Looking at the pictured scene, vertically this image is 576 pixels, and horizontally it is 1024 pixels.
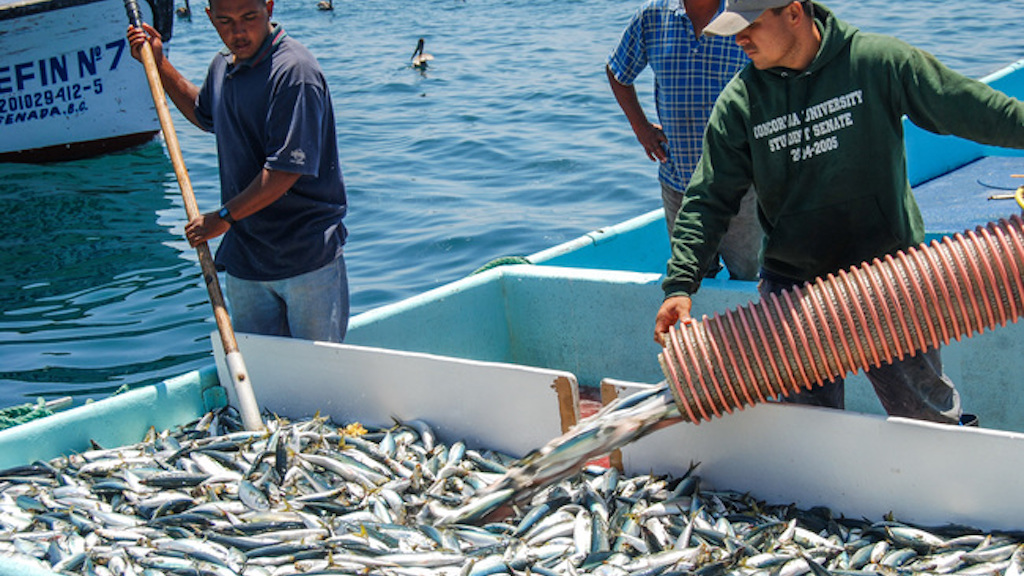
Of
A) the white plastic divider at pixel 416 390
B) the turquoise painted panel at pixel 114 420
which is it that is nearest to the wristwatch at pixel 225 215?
the white plastic divider at pixel 416 390

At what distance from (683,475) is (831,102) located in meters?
1.56

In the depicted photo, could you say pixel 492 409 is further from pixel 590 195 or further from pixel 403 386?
pixel 590 195

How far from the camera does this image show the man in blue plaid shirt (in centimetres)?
521

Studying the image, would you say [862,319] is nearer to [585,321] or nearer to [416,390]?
[416,390]

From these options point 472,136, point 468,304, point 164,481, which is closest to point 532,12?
point 472,136

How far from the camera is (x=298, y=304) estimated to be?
506 centimetres

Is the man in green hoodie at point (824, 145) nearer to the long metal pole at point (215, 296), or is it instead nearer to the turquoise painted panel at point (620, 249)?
the long metal pole at point (215, 296)

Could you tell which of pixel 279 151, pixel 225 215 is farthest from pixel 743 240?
pixel 225 215

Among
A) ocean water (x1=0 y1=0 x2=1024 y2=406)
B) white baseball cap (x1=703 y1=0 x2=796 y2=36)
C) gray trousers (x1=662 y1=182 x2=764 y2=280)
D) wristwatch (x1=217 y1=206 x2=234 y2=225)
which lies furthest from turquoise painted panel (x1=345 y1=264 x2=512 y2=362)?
ocean water (x1=0 y1=0 x2=1024 y2=406)

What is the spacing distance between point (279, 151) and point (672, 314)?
185cm

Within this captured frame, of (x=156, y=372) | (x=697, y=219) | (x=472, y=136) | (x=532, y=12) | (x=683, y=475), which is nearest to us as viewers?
(x=697, y=219)

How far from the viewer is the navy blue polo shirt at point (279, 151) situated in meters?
4.62

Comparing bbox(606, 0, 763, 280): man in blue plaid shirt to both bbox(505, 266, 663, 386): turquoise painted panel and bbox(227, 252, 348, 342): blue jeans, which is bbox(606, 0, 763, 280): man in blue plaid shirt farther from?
bbox(227, 252, 348, 342): blue jeans

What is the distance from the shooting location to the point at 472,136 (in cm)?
1705
